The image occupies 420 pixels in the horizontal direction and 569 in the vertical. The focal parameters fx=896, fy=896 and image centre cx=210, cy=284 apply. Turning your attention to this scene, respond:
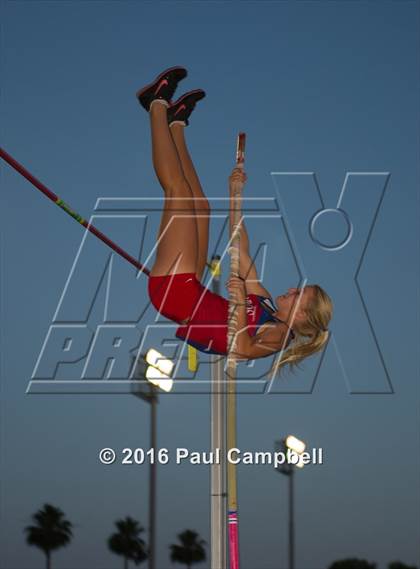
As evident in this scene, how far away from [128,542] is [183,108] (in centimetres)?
3413

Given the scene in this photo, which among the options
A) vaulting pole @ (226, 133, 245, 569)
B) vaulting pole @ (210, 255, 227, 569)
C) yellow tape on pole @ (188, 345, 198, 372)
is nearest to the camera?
vaulting pole @ (226, 133, 245, 569)

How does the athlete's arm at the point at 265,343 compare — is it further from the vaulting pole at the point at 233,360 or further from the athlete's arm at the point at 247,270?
the athlete's arm at the point at 247,270

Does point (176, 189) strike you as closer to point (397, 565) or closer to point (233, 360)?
point (233, 360)

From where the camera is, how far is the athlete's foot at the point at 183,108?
6163 millimetres

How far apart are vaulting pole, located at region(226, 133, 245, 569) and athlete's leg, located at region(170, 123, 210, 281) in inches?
11.0

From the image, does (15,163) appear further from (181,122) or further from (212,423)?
(212,423)

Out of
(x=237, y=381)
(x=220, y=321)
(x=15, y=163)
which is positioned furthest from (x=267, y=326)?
(x=15, y=163)

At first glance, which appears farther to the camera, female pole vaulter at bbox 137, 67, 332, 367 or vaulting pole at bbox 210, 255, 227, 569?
vaulting pole at bbox 210, 255, 227, 569

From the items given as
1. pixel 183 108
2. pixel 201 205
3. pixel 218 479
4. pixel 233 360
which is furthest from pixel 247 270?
pixel 218 479

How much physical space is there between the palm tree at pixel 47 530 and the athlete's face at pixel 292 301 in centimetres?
3377

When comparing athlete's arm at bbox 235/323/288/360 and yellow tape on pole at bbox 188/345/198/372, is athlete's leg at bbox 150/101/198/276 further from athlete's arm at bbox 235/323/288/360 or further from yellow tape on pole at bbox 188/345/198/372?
yellow tape on pole at bbox 188/345/198/372

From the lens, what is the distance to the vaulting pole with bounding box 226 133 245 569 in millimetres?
5203

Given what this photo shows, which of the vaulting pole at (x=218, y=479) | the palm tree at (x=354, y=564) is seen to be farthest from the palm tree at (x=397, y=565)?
the vaulting pole at (x=218, y=479)

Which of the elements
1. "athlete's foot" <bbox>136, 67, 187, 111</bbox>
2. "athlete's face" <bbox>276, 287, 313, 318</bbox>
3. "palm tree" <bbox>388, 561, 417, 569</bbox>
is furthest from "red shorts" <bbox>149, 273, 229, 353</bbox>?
"palm tree" <bbox>388, 561, 417, 569</bbox>
